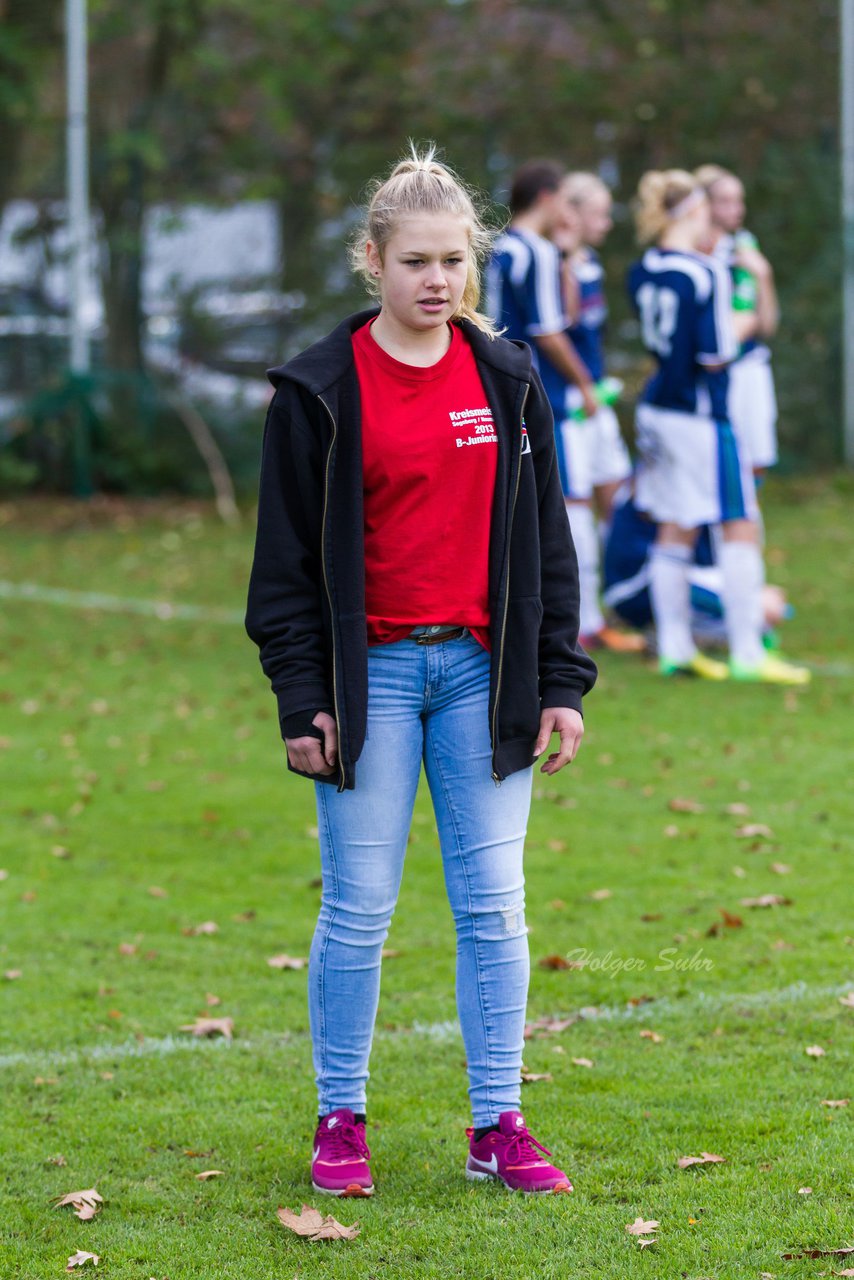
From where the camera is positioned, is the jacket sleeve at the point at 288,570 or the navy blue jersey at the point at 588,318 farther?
the navy blue jersey at the point at 588,318

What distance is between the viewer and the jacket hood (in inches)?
139

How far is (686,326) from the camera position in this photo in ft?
30.1

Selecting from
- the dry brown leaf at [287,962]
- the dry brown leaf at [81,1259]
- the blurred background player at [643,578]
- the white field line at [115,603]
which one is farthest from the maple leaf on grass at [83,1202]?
the white field line at [115,603]

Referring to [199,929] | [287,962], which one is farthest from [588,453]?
[287,962]

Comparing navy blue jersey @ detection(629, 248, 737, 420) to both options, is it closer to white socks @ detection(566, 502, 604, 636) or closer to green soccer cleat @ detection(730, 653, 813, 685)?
white socks @ detection(566, 502, 604, 636)

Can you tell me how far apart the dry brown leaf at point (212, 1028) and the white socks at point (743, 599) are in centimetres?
520

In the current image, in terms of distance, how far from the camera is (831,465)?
18.9m

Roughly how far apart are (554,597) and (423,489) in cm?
41

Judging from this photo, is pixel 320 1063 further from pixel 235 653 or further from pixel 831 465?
pixel 831 465

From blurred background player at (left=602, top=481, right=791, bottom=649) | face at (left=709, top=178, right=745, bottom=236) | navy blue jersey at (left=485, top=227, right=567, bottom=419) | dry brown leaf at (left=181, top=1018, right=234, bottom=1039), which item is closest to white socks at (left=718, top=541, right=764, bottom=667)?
blurred background player at (left=602, top=481, right=791, bottom=649)

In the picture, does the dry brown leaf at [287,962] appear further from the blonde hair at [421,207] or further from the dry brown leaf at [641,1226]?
the blonde hair at [421,207]

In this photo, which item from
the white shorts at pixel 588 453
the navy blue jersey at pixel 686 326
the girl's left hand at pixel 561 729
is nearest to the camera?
the girl's left hand at pixel 561 729

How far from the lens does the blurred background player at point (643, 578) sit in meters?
10.6

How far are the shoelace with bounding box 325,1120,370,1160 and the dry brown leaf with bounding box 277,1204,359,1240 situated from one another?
137 millimetres
